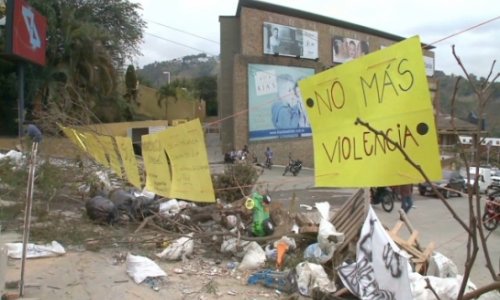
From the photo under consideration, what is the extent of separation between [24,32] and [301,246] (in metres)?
18.1

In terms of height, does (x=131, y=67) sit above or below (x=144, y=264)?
above

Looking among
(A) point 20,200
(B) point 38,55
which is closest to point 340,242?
(A) point 20,200

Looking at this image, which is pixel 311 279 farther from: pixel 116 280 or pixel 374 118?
pixel 374 118

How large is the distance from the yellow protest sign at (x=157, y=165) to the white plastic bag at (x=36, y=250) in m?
1.45

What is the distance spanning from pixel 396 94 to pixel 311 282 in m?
2.76

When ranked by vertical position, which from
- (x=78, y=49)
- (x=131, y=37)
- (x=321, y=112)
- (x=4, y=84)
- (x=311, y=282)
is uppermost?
(x=131, y=37)

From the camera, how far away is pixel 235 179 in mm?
11773

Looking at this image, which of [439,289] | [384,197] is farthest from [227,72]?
[439,289]

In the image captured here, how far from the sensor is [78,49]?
31.6 metres

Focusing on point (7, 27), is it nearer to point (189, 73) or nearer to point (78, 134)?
point (78, 134)

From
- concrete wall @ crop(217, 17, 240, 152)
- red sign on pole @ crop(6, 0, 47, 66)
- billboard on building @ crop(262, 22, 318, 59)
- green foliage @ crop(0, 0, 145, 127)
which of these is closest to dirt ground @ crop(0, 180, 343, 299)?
red sign on pole @ crop(6, 0, 47, 66)

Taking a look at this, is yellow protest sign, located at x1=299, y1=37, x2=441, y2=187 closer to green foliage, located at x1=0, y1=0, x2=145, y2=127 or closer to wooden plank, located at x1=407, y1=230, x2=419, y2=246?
wooden plank, located at x1=407, y1=230, x2=419, y2=246

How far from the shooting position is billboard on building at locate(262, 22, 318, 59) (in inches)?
1559

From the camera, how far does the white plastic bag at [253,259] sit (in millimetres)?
6480
